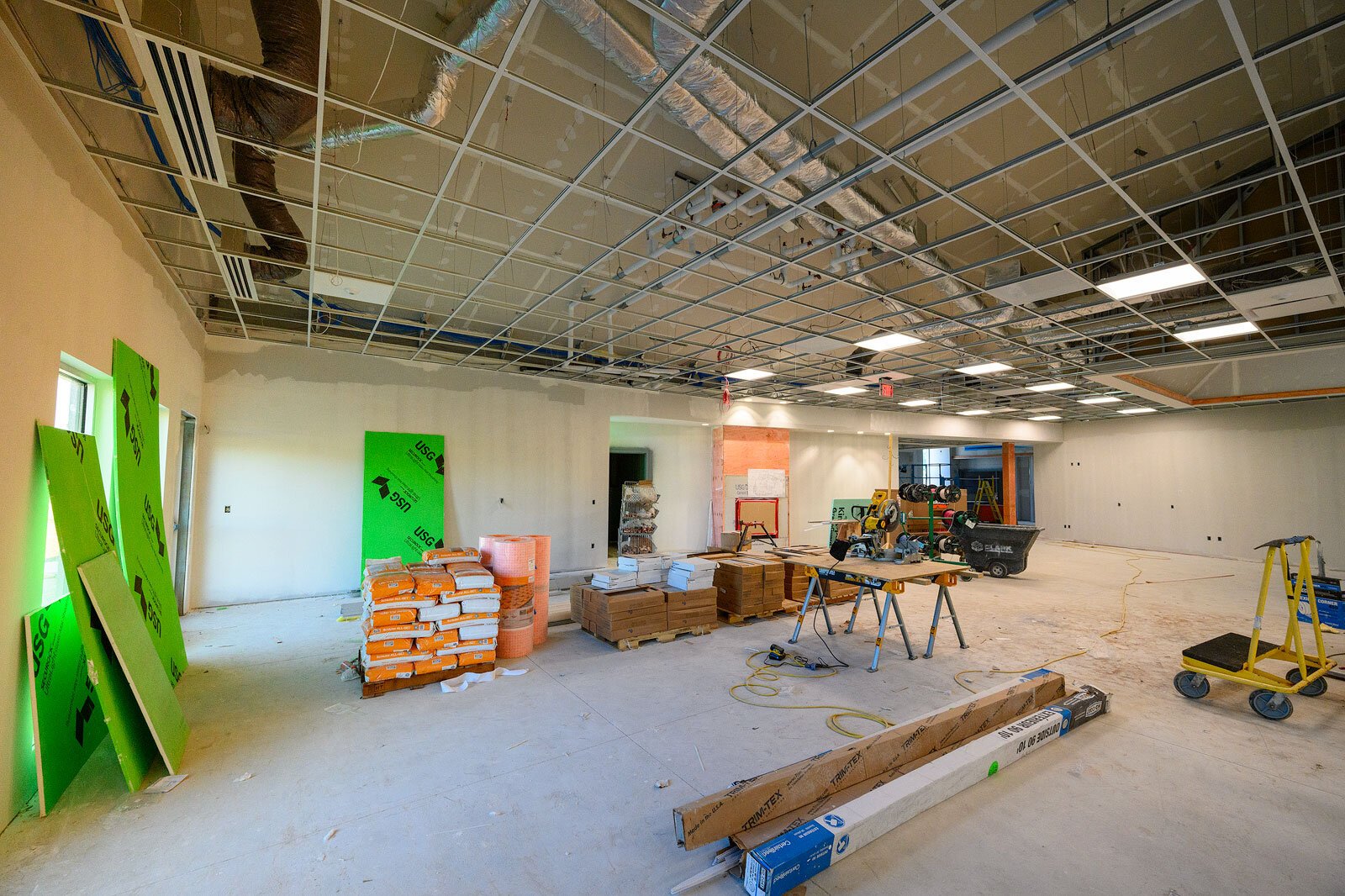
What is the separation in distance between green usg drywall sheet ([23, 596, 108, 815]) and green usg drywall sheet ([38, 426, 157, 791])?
0.49 ft

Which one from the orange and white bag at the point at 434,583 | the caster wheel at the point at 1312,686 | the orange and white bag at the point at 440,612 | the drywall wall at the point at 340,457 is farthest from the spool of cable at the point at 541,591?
the caster wheel at the point at 1312,686

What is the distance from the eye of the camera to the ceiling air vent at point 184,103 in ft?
8.59

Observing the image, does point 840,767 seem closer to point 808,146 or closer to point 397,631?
point 397,631

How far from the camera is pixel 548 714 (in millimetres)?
4027

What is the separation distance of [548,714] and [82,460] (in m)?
3.40

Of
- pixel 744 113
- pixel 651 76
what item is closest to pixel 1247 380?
pixel 744 113

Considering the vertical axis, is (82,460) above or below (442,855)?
above

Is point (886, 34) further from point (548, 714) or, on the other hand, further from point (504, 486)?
point (504, 486)

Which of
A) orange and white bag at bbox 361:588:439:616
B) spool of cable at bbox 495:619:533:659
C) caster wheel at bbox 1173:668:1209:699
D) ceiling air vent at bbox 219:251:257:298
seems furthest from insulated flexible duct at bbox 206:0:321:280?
caster wheel at bbox 1173:668:1209:699

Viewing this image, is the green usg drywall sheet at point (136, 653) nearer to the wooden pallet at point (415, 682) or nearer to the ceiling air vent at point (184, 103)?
the wooden pallet at point (415, 682)

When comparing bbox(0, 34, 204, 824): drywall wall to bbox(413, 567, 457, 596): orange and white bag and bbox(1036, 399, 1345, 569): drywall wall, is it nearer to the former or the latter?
bbox(413, 567, 457, 596): orange and white bag

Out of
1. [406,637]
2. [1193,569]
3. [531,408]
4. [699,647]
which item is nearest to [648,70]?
[406,637]

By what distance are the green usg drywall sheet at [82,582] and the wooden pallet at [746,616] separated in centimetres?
508

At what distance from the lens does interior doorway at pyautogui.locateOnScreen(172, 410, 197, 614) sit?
6.79 meters
